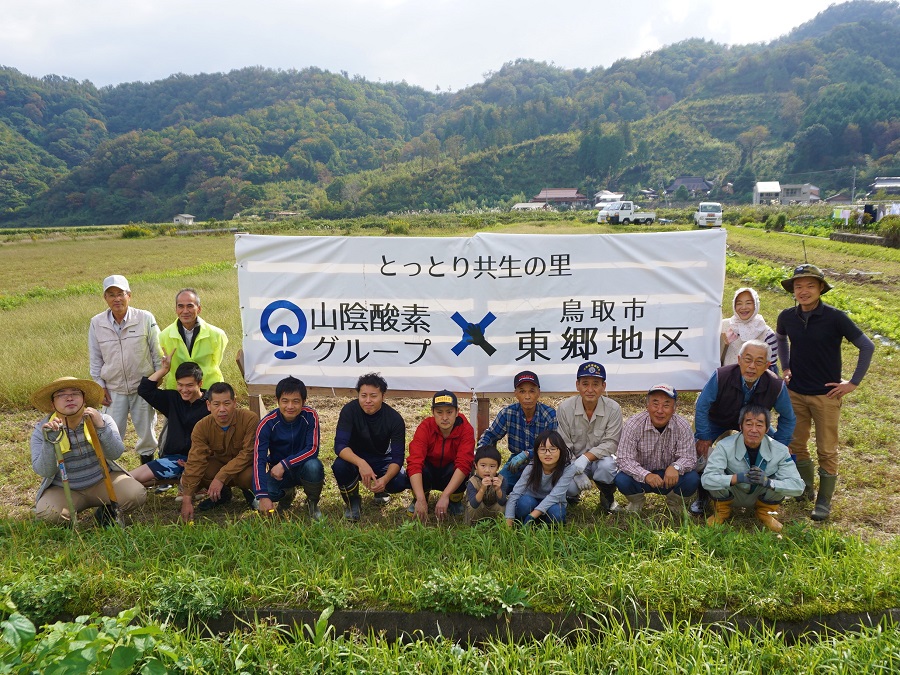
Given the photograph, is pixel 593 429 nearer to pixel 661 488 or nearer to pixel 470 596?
pixel 661 488

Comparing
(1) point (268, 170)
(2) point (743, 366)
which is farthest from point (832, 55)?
(2) point (743, 366)

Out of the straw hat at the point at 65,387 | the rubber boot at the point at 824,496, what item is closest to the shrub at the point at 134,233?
the straw hat at the point at 65,387

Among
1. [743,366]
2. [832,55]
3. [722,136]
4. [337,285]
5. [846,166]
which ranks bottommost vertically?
[743,366]

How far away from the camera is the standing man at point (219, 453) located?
14.8 ft

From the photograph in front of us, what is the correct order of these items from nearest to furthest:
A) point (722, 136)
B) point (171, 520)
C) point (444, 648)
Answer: point (444, 648) → point (171, 520) → point (722, 136)

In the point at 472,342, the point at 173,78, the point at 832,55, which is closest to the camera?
the point at 472,342

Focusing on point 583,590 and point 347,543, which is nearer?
point 583,590

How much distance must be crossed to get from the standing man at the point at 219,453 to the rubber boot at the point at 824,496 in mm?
4426

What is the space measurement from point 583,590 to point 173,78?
19155cm

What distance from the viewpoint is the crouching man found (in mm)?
4094

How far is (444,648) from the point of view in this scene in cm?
298

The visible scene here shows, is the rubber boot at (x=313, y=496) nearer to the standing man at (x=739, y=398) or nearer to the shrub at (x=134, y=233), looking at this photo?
the standing man at (x=739, y=398)

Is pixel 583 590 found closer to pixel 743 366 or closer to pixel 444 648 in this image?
pixel 444 648

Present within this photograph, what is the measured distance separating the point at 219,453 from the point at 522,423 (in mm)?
2501
